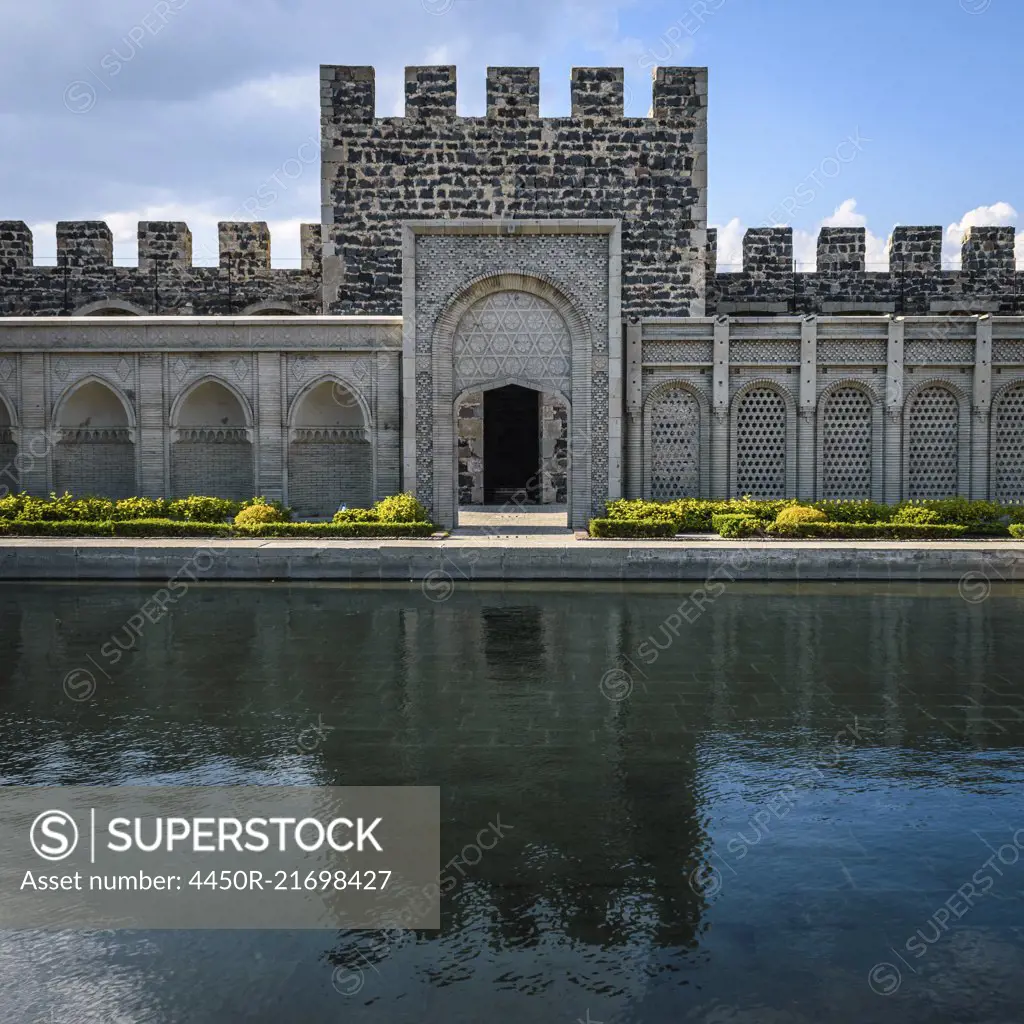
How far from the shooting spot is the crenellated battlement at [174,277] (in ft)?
82.6

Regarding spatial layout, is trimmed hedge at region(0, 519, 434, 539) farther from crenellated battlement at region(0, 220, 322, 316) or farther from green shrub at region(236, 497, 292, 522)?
crenellated battlement at region(0, 220, 322, 316)

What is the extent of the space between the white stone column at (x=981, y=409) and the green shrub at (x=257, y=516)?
46.4 feet

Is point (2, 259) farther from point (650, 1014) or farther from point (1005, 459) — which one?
point (650, 1014)

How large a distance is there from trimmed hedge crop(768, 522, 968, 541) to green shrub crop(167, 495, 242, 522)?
10.5 meters

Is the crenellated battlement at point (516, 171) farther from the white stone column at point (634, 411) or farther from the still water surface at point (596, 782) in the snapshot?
the still water surface at point (596, 782)

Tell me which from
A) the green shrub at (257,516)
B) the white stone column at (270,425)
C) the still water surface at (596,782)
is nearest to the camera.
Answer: the still water surface at (596,782)

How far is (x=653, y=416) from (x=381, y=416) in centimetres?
563

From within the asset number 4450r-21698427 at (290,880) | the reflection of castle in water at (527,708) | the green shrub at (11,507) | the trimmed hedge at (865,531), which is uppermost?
the green shrub at (11,507)

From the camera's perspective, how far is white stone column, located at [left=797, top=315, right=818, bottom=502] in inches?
819

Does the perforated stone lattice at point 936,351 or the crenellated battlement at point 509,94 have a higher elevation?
the crenellated battlement at point 509,94

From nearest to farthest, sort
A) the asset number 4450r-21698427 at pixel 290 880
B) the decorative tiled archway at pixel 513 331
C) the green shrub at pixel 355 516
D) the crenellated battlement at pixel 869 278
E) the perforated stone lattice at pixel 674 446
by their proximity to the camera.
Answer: the asset number 4450r-21698427 at pixel 290 880 → the green shrub at pixel 355 516 → the decorative tiled archway at pixel 513 331 → the perforated stone lattice at pixel 674 446 → the crenellated battlement at pixel 869 278

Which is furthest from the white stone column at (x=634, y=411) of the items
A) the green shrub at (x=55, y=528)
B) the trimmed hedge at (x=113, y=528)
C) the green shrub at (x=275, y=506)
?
the green shrub at (x=55, y=528)

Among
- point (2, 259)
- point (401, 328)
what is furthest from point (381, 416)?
point (2, 259)

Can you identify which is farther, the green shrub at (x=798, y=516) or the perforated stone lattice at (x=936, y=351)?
the perforated stone lattice at (x=936, y=351)
